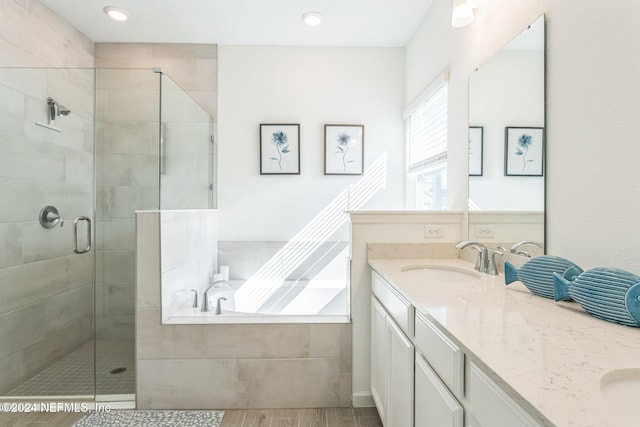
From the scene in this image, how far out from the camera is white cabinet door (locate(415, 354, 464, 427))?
89 centimetres

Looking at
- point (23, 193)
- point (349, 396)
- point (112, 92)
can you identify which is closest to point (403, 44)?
point (112, 92)

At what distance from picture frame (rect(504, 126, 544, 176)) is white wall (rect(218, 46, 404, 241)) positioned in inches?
64.4

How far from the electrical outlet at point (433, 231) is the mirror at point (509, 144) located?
0.18m

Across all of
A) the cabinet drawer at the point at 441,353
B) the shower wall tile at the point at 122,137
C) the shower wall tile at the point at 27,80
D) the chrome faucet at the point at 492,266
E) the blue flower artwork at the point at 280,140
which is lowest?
the cabinet drawer at the point at 441,353

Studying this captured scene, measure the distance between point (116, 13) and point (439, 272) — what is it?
117 inches

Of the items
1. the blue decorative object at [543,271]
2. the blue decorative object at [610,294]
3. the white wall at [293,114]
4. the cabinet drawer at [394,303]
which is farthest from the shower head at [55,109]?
the blue decorative object at [610,294]

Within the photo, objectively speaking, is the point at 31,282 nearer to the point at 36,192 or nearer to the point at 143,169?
the point at 36,192

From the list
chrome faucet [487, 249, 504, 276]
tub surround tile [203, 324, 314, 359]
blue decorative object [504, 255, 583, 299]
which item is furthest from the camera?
A: tub surround tile [203, 324, 314, 359]

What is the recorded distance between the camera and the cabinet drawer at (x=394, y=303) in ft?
4.11

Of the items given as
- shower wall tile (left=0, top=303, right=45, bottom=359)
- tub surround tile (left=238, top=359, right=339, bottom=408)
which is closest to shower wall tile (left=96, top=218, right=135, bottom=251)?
shower wall tile (left=0, top=303, right=45, bottom=359)

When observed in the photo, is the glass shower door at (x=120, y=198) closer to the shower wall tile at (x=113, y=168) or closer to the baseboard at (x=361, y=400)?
the shower wall tile at (x=113, y=168)

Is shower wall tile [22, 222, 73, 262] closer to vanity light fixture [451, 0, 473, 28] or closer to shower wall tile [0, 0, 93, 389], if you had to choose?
shower wall tile [0, 0, 93, 389]

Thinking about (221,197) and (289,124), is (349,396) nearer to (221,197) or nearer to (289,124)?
(221,197)

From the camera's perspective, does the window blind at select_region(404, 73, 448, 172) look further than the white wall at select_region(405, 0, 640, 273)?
Yes
